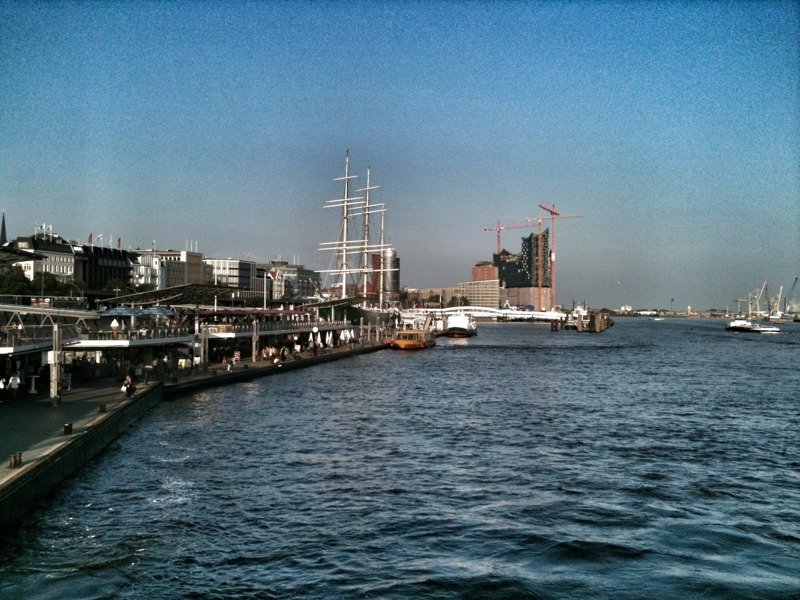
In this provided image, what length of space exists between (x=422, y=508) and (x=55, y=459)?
1025 cm

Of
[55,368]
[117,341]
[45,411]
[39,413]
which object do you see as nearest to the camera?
[39,413]

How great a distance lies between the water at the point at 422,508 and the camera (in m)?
15.0

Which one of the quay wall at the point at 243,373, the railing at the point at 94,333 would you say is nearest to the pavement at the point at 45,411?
the quay wall at the point at 243,373

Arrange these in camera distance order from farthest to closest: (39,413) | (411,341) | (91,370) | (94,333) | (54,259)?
1. (54,259)
2. (411,341)
3. (91,370)
4. (94,333)
5. (39,413)

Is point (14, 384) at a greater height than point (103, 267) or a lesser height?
lesser

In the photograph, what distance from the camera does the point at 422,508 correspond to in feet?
66.1

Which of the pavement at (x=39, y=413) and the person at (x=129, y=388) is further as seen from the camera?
the person at (x=129, y=388)

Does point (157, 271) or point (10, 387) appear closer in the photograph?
point (10, 387)

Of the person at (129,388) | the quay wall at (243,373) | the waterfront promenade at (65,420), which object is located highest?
the person at (129,388)

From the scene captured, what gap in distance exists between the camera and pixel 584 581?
1527 cm

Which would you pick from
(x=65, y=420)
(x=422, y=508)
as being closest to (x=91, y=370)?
(x=65, y=420)

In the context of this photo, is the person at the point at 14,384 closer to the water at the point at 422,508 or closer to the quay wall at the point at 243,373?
the water at the point at 422,508

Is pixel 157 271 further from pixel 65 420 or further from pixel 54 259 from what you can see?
pixel 65 420

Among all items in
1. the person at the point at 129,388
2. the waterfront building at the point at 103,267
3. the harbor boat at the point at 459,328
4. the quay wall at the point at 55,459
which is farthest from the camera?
the harbor boat at the point at 459,328
